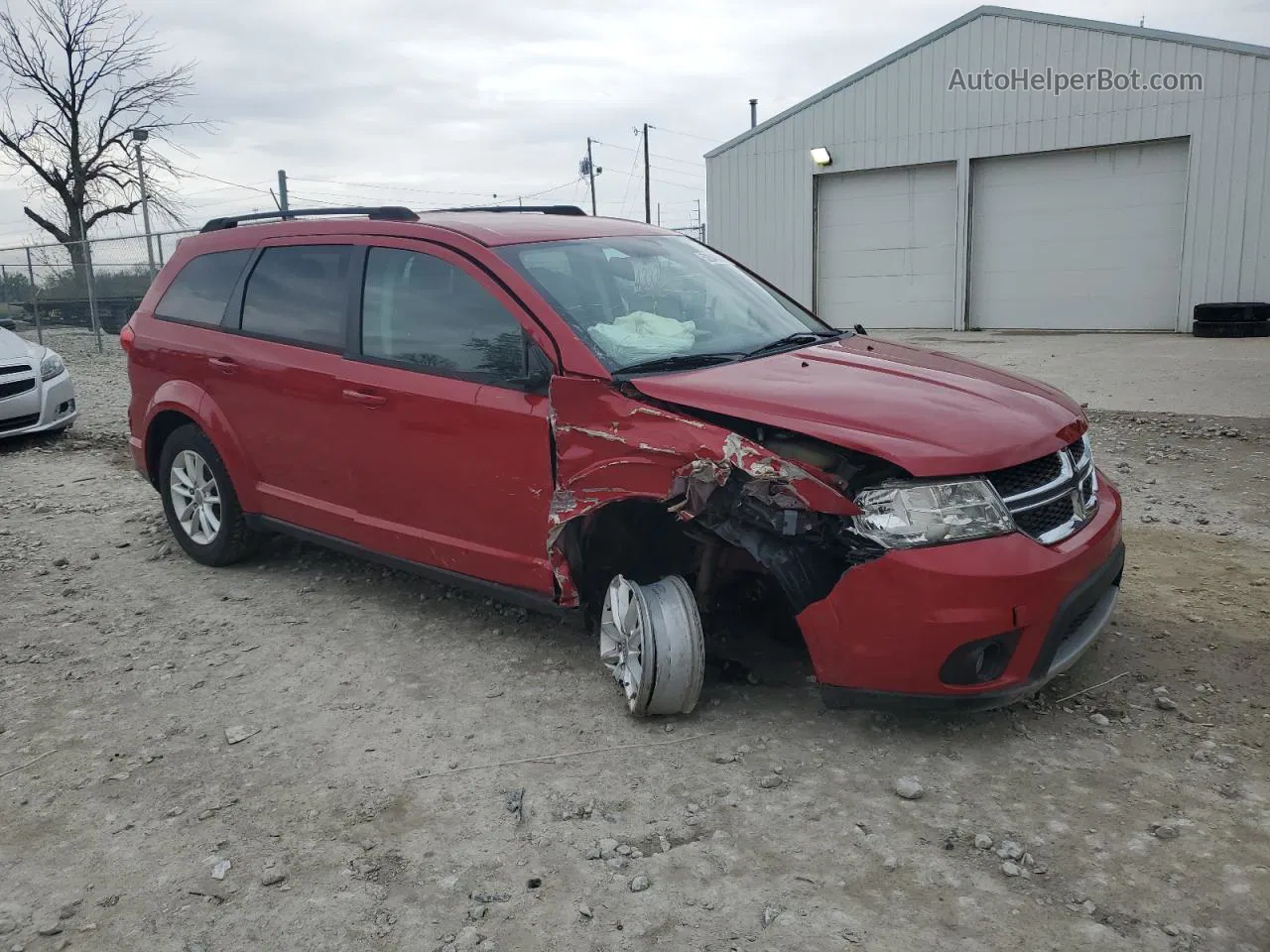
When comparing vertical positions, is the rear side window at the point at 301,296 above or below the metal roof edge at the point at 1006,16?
below

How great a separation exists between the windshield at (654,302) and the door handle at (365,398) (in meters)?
0.79

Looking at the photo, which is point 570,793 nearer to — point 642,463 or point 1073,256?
point 642,463

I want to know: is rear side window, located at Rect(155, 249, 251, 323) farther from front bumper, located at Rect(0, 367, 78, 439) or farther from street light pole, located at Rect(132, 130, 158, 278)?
street light pole, located at Rect(132, 130, 158, 278)

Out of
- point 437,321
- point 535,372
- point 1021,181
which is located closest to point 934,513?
point 535,372

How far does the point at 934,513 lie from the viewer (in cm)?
304

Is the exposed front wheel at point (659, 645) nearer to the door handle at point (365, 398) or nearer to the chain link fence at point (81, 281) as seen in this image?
the door handle at point (365, 398)

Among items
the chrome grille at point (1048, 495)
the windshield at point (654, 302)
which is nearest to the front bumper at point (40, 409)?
the windshield at point (654, 302)

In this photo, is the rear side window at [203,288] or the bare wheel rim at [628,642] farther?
the rear side window at [203,288]

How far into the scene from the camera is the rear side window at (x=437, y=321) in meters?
3.88

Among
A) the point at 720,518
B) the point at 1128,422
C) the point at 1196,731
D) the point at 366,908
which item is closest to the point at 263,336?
the point at 720,518

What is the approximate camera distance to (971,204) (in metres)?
17.3

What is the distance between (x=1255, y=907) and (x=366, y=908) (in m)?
2.17

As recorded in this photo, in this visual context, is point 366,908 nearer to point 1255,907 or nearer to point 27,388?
point 1255,907

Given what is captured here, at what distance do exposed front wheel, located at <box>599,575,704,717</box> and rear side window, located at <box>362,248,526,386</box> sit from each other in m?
0.93
